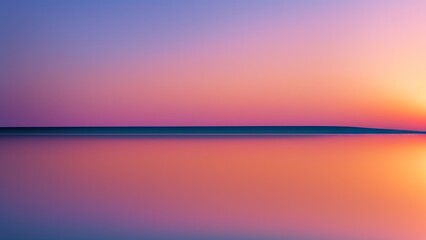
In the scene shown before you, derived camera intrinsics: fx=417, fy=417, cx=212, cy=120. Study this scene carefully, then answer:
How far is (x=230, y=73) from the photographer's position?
2.04m

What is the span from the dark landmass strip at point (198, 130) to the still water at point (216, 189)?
0.16 m

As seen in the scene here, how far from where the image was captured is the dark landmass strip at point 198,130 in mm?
2076

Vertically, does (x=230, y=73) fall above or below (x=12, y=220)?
above

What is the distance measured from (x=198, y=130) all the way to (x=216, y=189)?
3.25ft

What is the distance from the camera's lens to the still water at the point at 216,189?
0.90 metres

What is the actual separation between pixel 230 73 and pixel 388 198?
1097mm

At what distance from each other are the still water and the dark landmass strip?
6.1 inches

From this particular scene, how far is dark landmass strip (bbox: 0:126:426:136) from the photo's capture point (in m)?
2.08

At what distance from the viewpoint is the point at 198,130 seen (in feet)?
7.11

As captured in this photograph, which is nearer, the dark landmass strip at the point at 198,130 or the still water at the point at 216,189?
the still water at the point at 216,189

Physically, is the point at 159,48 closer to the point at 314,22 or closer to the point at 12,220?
the point at 314,22

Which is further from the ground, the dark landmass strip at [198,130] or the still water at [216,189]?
the dark landmass strip at [198,130]

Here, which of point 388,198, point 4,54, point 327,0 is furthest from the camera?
point 4,54

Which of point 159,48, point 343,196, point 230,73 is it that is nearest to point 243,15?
point 230,73
